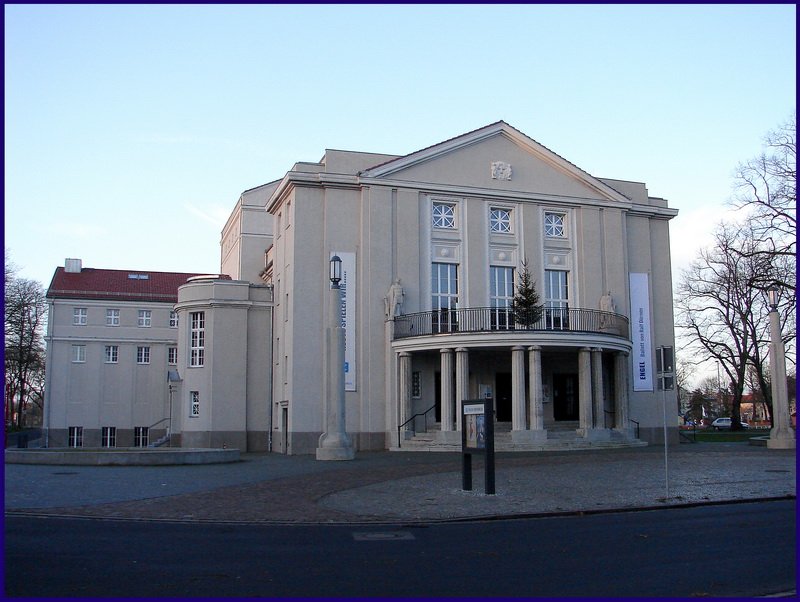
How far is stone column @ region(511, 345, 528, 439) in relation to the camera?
102 ft

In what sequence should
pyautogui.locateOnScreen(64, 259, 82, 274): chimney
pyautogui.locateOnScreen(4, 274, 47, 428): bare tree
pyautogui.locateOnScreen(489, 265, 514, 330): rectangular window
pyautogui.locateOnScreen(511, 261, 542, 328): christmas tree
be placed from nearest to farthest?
pyautogui.locateOnScreen(511, 261, 542, 328): christmas tree, pyautogui.locateOnScreen(489, 265, 514, 330): rectangular window, pyautogui.locateOnScreen(4, 274, 47, 428): bare tree, pyautogui.locateOnScreen(64, 259, 82, 274): chimney

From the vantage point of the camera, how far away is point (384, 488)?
720 inches

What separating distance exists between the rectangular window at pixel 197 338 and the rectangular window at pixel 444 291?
10.9 metres

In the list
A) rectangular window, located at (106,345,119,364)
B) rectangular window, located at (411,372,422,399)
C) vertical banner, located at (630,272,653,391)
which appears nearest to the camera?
rectangular window, located at (411,372,422,399)

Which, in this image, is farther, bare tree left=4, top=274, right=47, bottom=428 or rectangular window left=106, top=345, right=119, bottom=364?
rectangular window left=106, top=345, right=119, bottom=364

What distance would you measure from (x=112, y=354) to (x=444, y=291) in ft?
92.3

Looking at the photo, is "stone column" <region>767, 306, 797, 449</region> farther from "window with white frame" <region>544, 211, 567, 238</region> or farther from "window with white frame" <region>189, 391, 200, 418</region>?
"window with white frame" <region>189, 391, 200, 418</region>

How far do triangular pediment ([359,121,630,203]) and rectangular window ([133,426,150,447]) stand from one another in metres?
28.3

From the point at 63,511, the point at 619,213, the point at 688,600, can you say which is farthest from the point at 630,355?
the point at 688,600

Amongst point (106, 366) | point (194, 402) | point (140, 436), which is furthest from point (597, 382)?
point (106, 366)

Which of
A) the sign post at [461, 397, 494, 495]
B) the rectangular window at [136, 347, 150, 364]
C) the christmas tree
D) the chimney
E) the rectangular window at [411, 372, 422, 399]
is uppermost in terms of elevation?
the chimney

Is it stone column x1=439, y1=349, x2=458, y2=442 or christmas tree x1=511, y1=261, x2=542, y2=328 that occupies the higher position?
christmas tree x1=511, y1=261, x2=542, y2=328

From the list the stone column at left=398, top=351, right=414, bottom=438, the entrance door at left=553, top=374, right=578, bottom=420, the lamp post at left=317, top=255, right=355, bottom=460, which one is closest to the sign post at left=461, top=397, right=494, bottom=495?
the lamp post at left=317, top=255, right=355, bottom=460

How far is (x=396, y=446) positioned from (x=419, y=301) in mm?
6061
